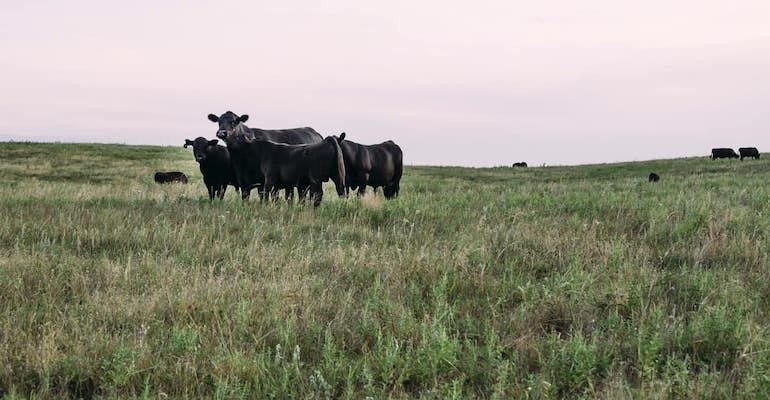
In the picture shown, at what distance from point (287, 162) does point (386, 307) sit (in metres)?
9.18

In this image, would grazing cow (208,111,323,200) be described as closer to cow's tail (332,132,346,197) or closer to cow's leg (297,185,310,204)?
cow's leg (297,185,310,204)

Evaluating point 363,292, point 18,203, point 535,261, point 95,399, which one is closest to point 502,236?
point 535,261

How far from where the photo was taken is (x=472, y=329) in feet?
15.1

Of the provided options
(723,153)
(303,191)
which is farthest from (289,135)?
(723,153)

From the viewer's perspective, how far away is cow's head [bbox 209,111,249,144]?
15047 mm

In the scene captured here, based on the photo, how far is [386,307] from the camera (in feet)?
16.5

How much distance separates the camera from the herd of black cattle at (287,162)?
44.6ft

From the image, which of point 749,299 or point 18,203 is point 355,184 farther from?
point 749,299

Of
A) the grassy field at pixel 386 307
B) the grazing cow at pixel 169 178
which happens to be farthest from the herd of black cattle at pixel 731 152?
the grassy field at pixel 386 307

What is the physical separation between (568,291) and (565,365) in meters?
1.45

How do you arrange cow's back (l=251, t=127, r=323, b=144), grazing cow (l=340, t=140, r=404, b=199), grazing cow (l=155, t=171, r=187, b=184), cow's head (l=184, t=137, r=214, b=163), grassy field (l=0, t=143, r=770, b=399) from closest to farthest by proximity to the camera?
grassy field (l=0, t=143, r=770, b=399), cow's head (l=184, t=137, r=214, b=163), grazing cow (l=340, t=140, r=404, b=199), cow's back (l=251, t=127, r=323, b=144), grazing cow (l=155, t=171, r=187, b=184)

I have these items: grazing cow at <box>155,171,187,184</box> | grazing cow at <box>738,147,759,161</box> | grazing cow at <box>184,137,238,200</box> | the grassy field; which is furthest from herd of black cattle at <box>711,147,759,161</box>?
grazing cow at <box>184,137,238,200</box>

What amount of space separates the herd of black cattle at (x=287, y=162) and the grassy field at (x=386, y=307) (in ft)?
14.5

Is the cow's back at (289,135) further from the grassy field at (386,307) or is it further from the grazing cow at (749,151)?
the grazing cow at (749,151)
